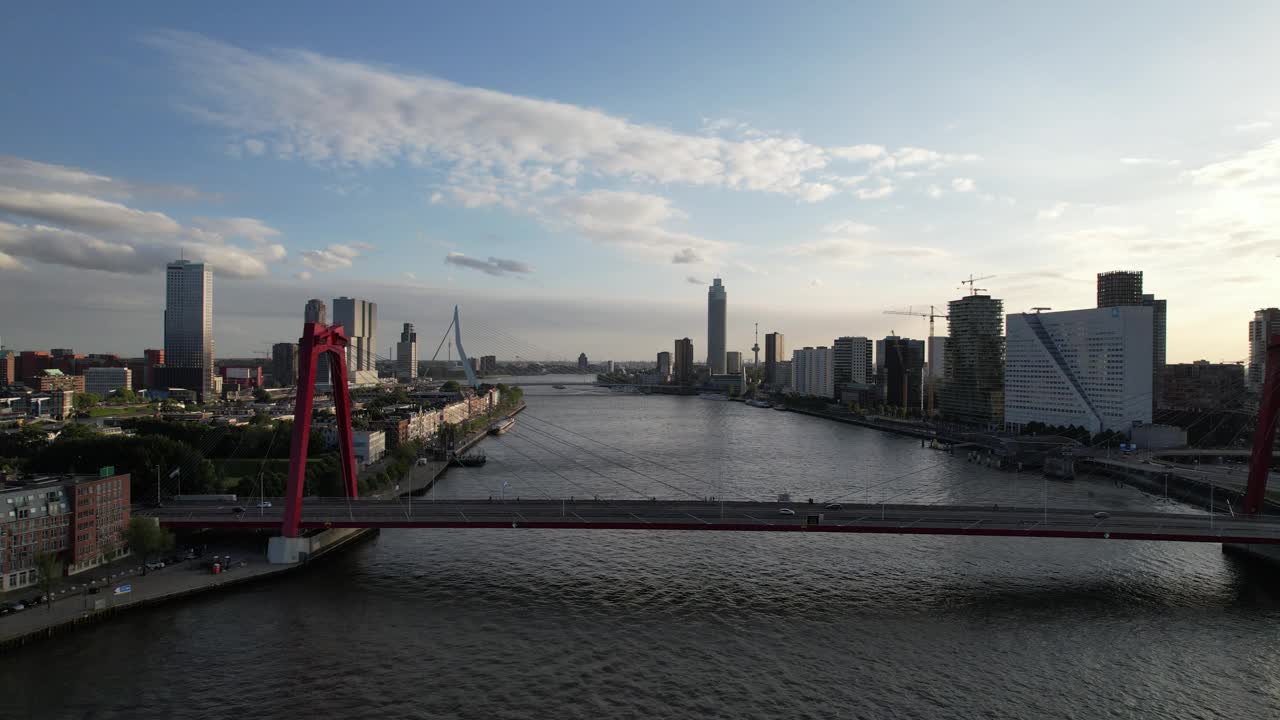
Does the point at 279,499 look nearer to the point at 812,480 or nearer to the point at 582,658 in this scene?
the point at 582,658

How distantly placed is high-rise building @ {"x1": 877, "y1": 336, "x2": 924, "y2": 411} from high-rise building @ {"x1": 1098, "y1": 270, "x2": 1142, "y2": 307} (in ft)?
66.1

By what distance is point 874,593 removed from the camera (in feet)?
53.1

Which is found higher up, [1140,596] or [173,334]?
[173,334]

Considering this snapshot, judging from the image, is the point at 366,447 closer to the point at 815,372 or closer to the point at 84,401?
the point at 84,401

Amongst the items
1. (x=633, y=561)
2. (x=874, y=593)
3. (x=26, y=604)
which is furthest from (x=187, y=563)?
(x=874, y=593)

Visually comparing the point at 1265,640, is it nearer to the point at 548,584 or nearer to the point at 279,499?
the point at 548,584

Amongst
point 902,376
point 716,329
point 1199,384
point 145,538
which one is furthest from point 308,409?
point 716,329

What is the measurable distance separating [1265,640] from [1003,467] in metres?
26.6

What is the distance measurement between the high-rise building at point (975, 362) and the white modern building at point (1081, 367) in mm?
5049

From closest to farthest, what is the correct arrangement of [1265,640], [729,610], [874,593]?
1. [1265,640]
2. [729,610]
3. [874,593]

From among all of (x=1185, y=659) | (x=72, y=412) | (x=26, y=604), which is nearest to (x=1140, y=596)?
(x=1185, y=659)

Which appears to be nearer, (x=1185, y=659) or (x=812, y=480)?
(x=1185, y=659)

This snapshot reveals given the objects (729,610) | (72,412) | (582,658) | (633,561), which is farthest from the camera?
(72,412)

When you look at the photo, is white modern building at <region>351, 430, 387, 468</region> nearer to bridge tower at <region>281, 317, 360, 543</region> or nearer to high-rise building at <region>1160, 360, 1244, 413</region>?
bridge tower at <region>281, 317, 360, 543</region>
